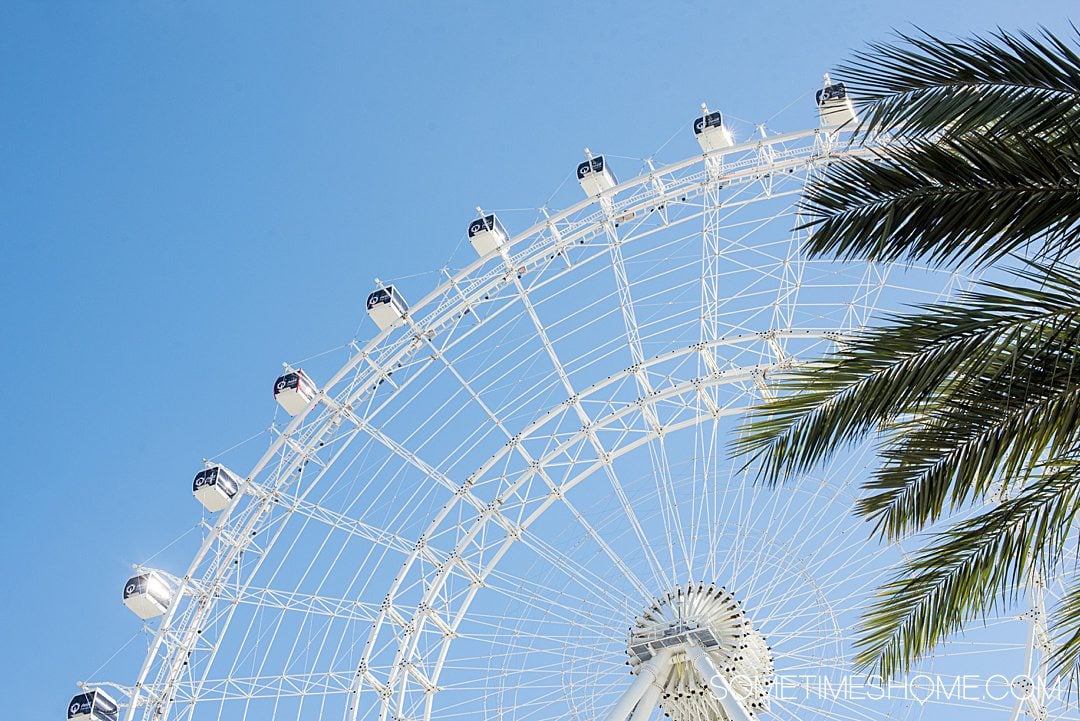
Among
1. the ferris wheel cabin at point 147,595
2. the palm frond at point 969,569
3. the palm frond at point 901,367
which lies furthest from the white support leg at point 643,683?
the palm frond at point 901,367

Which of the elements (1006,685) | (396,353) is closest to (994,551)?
(1006,685)

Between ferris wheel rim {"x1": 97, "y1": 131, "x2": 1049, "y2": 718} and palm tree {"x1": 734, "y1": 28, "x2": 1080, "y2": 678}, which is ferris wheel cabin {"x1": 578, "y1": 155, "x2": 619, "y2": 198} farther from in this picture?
palm tree {"x1": 734, "y1": 28, "x2": 1080, "y2": 678}

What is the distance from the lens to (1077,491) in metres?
9.64

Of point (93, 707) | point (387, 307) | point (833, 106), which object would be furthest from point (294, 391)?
point (833, 106)

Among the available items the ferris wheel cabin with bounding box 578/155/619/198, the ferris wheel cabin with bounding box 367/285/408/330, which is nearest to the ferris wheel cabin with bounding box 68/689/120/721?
the ferris wheel cabin with bounding box 367/285/408/330

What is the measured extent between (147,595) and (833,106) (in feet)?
64.3

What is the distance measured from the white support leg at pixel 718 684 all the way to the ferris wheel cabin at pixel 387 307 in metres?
10.6

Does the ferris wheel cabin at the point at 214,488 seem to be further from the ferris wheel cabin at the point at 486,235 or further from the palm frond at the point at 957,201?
the palm frond at the point at 957,201

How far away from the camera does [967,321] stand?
366 inches

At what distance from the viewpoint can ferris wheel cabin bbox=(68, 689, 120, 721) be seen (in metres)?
30.1

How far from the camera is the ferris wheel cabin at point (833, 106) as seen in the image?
25.8m

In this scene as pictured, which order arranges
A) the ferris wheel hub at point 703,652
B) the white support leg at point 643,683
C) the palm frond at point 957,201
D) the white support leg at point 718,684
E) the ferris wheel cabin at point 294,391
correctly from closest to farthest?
the palm frond at point 957,201 < the white support leg at point 718,684 < the white support leg at point 643,683 < the ferris wheel hub at point 703,652 < the ferris wheel cabin at point 294,391

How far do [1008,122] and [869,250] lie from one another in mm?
1353

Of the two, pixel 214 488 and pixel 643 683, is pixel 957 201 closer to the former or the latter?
pixel 643 683
